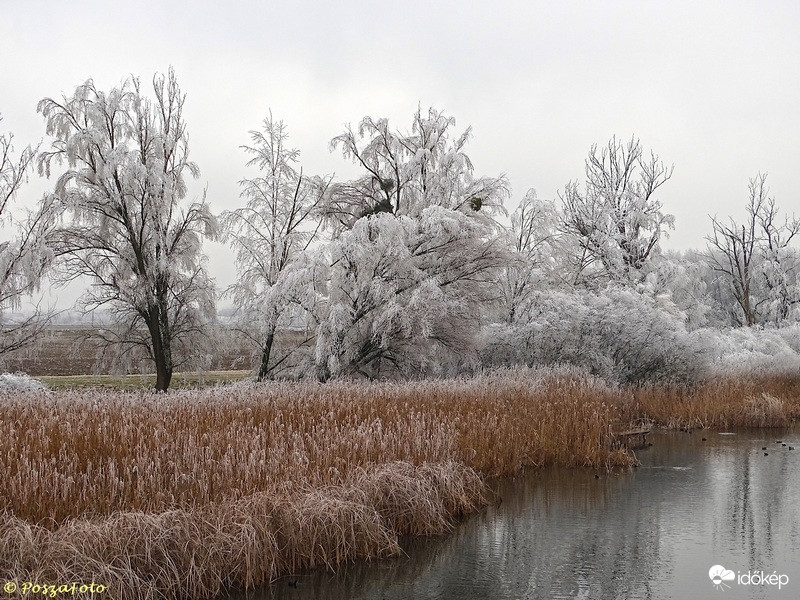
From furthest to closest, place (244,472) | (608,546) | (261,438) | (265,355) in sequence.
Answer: (265,355), (261,438), (608,546), (244,472)

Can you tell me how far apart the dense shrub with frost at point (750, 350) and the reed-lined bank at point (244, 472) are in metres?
10.8

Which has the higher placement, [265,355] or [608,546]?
[265,355]

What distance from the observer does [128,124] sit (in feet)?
Result: 78.2

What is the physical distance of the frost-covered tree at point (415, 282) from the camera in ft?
65.1

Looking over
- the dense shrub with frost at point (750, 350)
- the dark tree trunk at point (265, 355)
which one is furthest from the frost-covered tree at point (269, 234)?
the dense shrub with frost at point (750, 350)

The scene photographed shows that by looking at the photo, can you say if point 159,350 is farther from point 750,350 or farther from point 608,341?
point 750,350

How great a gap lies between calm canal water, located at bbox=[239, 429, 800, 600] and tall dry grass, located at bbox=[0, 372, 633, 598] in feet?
1.30

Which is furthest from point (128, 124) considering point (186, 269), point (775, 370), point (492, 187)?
point (775, 370)

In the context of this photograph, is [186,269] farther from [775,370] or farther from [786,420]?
[775,370]

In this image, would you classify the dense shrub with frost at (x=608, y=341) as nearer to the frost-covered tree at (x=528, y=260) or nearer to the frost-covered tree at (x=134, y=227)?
the frost-covered tree at (x=528, y=260)

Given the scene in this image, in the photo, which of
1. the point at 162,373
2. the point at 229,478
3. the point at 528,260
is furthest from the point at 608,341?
the point at 229,478

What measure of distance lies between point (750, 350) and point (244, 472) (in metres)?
27.1

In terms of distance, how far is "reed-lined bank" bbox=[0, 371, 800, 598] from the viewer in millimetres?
6258

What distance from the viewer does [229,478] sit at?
7574 mm
